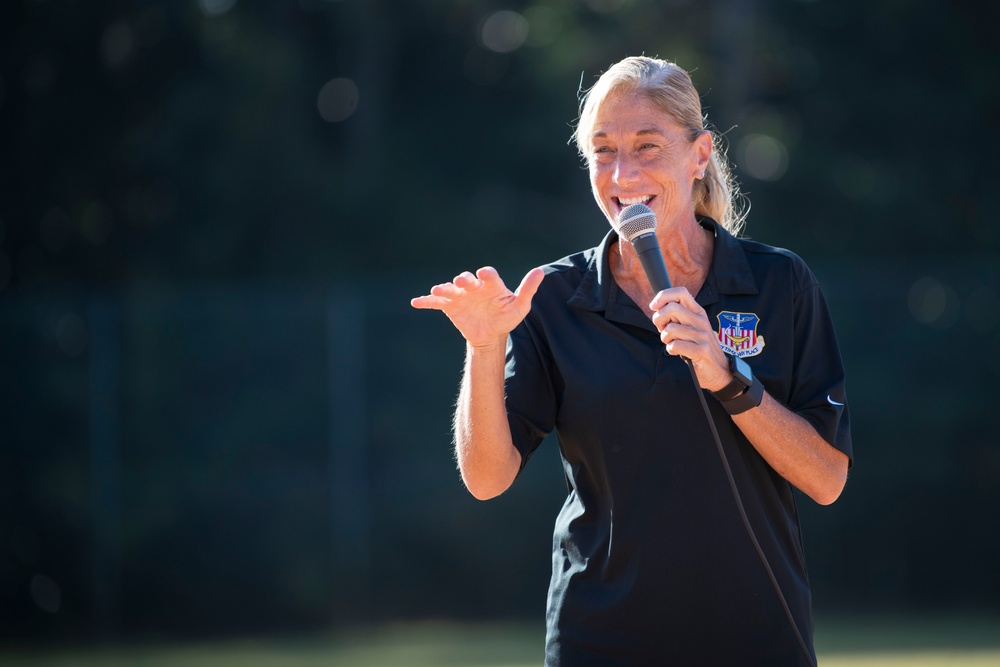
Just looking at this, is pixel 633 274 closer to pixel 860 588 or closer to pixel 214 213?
pixel 860 588

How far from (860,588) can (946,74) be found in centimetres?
759

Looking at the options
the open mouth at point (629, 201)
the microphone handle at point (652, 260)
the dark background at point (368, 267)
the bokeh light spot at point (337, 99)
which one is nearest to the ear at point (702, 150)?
the open mouth at point (629, 201)

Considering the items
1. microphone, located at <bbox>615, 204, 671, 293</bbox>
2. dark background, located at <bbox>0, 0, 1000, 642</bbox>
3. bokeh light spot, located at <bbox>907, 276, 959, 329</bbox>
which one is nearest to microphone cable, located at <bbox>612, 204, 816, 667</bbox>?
microphone, located at <bbox>615, 204, 671, 293</bbox>

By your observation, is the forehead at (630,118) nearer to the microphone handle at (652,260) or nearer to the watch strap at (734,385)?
the microphone handle at (652,260)

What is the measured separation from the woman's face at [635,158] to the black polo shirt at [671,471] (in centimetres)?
18

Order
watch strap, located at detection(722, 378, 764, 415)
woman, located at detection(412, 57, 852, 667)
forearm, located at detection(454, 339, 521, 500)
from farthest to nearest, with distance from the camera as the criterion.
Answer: forearm, located at detection(454, 339, 521, 500), woman, located at detection(412, 57, 852, 667), watch strap, located at detection(722, 378, 764, 415)

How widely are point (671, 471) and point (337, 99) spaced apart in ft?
48.5

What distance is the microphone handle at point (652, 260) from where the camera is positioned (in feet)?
8.53

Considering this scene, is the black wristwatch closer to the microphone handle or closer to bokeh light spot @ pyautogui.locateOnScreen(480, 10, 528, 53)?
the microphone handle

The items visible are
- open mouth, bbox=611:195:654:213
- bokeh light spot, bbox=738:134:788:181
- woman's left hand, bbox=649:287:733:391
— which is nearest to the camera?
woman's left hand, bbox=649:287:733:391

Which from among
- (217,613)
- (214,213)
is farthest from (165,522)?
(214,213)

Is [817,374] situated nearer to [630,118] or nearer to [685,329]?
[685,329]

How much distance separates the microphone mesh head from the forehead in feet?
0.75

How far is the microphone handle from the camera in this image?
8.53 feet
